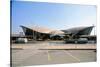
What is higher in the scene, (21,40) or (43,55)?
(21,40)

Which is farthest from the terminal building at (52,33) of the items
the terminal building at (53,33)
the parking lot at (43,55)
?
the parking lot at (43,55)

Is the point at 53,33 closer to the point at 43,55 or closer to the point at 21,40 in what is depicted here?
the point at 43,55

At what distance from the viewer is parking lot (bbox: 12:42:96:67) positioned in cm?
220

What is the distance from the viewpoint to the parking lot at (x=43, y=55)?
7.21ft

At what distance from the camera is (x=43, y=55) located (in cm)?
229

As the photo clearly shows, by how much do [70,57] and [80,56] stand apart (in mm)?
165

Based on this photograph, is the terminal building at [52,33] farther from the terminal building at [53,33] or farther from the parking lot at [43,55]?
the parking lot at [43,55]

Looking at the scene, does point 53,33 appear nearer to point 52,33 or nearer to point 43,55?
point 52,33

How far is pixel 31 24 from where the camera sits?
2.24m

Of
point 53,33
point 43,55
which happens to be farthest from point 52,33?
point 43,55

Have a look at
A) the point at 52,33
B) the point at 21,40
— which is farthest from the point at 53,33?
the point at 21,40

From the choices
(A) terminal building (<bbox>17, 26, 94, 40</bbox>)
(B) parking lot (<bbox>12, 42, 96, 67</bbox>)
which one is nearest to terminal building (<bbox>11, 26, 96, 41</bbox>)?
(A) terminal building (<bbox>17, 26, 94, 40</bbox>)

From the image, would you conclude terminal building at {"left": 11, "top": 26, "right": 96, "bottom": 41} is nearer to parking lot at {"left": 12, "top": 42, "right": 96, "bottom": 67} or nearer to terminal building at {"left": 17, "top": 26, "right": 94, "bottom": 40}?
terminal building at {"left": 17, "top": 26, "right": 94, "bottom": 40}
